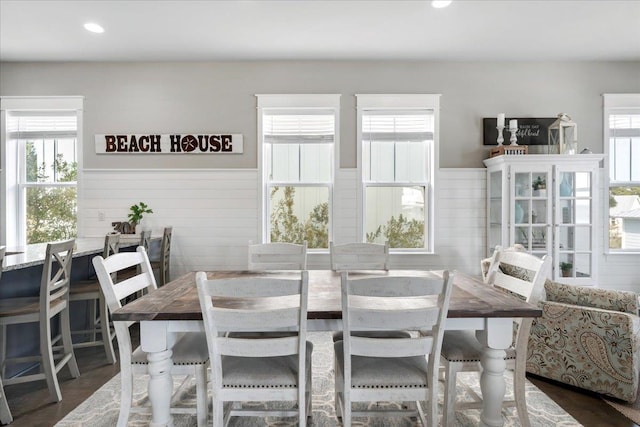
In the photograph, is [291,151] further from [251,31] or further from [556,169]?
[556,169]

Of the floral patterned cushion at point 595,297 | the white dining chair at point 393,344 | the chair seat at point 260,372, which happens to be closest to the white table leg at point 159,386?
the chair seat at point 260,372

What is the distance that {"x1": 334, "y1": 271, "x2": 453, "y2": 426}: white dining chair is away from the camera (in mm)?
1401

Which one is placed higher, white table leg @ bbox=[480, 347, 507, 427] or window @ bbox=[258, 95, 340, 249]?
window @ bbox=[258, 95, 340, 249]

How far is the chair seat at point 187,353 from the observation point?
1.71 m

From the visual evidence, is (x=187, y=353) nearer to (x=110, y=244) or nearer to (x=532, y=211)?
(x=110, y=244)

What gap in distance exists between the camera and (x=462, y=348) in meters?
1.82

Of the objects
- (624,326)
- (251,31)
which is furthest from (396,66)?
(624,326)

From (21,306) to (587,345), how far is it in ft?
11.7

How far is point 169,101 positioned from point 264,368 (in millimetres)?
Answer: 3549

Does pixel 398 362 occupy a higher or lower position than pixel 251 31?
lower

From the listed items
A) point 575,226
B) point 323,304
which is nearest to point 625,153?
point 575,226

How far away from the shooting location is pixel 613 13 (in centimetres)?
320

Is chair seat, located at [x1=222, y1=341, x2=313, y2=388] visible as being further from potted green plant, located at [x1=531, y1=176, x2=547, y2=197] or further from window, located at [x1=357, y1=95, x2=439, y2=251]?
potted green plant, located at [x1=531, y1=176, x2=547, y2=197]

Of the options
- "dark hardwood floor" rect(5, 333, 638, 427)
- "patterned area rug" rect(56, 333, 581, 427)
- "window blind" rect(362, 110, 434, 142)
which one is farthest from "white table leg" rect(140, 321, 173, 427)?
"window blind" rect(362, 110, 434, 142)
